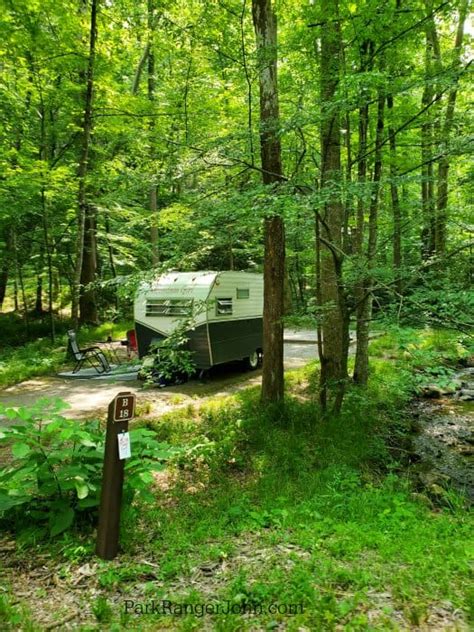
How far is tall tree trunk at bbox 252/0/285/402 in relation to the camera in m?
6.01

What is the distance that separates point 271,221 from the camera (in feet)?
21.0

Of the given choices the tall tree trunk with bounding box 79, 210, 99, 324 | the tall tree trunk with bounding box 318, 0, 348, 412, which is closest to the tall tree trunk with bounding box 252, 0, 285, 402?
the tall tree trunk with bounding box 318, 0, 348, 412

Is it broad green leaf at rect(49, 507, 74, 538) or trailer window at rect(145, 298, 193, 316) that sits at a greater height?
trailer window at rect(145, 298, 193, 316)

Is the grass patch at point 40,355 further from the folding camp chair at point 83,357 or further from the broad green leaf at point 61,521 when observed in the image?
the broad green leaf at point 61,521

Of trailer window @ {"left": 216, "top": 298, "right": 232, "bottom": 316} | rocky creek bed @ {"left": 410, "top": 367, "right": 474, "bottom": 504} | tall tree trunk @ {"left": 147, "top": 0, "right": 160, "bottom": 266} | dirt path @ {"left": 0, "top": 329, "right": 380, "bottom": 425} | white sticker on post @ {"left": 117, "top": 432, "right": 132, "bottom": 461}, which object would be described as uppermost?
tall tree trunk @ {"left": 147, "top": 0, "right": 160, "bottom": 266}

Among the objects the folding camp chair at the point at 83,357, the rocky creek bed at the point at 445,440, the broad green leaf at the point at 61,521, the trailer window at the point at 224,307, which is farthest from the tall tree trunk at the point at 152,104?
the rocky creek bed at the point at 445,440

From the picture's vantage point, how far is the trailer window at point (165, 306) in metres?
8.66

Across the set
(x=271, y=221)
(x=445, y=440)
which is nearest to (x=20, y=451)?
(x=271, y=221)

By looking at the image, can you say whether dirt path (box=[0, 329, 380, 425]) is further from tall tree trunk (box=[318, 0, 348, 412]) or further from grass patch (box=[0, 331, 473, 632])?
grass patch (box=[0, 331, 473, 632])

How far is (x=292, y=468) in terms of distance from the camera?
563cm

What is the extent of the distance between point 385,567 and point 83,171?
415 inches

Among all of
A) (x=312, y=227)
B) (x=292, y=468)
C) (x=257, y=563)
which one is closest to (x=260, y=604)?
(x=257, y=563)

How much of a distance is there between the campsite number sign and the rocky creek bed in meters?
3.97

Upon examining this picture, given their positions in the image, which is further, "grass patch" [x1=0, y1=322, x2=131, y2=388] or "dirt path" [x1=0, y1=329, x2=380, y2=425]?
"grass patch" [x1=0, y1=322, x2=131, y2=388]
